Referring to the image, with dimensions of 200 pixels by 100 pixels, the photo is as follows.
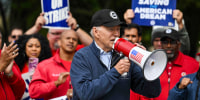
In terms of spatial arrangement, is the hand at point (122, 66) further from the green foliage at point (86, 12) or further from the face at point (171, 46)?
the green foliage at point (86, 12)

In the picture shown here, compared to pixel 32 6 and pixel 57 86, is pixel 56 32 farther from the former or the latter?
pixel 32 6

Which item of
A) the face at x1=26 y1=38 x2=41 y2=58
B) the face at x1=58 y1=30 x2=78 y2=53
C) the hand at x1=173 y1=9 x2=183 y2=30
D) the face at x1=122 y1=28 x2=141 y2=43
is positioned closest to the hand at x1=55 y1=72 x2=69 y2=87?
the face at x1=58 y1=30 x2=78 y2=53

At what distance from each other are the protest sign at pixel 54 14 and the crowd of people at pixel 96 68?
0.54 feet

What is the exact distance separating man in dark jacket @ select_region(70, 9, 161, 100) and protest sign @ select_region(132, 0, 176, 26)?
236 centimetres

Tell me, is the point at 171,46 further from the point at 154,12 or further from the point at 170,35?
the point at 154,12

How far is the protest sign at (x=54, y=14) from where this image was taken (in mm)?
6531

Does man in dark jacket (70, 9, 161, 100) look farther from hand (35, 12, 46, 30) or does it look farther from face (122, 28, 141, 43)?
hand (35, 12, 46, 30)

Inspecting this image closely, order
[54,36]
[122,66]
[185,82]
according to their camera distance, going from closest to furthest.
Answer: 1. [122,66]
2. [185,82]
3. [54,36]

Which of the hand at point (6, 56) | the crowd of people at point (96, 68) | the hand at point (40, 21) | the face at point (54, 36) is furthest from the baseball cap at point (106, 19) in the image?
the face at point (54, 36)

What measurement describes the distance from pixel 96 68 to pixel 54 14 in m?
3.07

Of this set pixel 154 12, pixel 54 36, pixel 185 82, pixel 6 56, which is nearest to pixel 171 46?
pixel 154 12

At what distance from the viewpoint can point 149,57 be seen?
339 centimetres

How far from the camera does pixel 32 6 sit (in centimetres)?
1289

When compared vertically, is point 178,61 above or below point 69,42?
below
